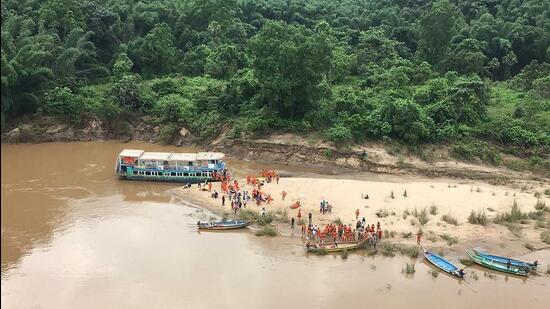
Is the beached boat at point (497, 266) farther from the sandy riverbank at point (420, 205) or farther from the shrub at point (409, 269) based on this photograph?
the shrub at point (409, 269)

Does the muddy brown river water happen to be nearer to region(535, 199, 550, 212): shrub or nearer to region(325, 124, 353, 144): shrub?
region(535, 199, 550, 212): shrub

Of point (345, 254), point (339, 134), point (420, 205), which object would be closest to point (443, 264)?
point (345, 254)

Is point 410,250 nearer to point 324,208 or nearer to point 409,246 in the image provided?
point 409,246

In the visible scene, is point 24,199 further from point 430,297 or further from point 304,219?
point 430,297

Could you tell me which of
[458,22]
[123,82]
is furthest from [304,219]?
[458,22]

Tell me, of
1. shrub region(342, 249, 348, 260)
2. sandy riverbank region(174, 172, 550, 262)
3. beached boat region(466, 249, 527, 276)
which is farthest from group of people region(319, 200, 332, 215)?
beached boat region(466, 249, 527, 276)

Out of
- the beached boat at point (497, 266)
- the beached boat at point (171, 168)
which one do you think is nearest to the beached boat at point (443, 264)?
the beached boat at point (497, 266)
